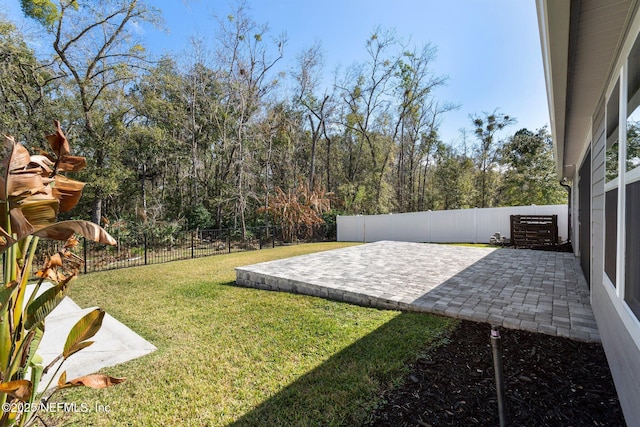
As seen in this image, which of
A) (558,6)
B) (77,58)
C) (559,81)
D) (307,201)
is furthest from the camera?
(307,201)

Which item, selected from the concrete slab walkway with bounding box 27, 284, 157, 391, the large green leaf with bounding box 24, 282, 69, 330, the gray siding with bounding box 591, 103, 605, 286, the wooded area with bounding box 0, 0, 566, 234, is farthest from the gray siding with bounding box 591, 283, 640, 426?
the wooded area with bounding box 0, 0, 566, 234

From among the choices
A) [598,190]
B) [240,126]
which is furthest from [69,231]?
[240,126]

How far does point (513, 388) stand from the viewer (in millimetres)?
2209

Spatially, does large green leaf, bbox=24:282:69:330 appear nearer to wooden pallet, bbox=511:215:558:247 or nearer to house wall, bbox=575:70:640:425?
house wall, bbox=575:70:640:425

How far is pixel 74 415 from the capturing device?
6.95ft

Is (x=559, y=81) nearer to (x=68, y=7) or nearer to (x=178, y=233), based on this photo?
(x=178, y=233)

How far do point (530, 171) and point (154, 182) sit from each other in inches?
795

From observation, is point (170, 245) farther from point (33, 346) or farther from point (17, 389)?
point (17, 389)

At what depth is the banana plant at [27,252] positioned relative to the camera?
1057 millimetres

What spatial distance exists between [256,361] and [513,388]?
2.12m

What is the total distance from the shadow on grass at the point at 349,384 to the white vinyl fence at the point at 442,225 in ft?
32.3

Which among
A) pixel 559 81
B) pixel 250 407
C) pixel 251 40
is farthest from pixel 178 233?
pixel 559 81

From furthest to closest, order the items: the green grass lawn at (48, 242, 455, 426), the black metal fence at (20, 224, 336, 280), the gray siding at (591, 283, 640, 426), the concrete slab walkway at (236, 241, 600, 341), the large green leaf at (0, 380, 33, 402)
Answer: the black metal fence at (20, 224, 336, 280)
the concrete slab walkway at (236, 241, 600, 341)
the green grass lawn at (48, 242, 455, 426)
the gray siding at (591, 283, 640, 426)
the large green leaf at (0, 380, 33, 402)

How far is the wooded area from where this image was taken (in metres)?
10.9
